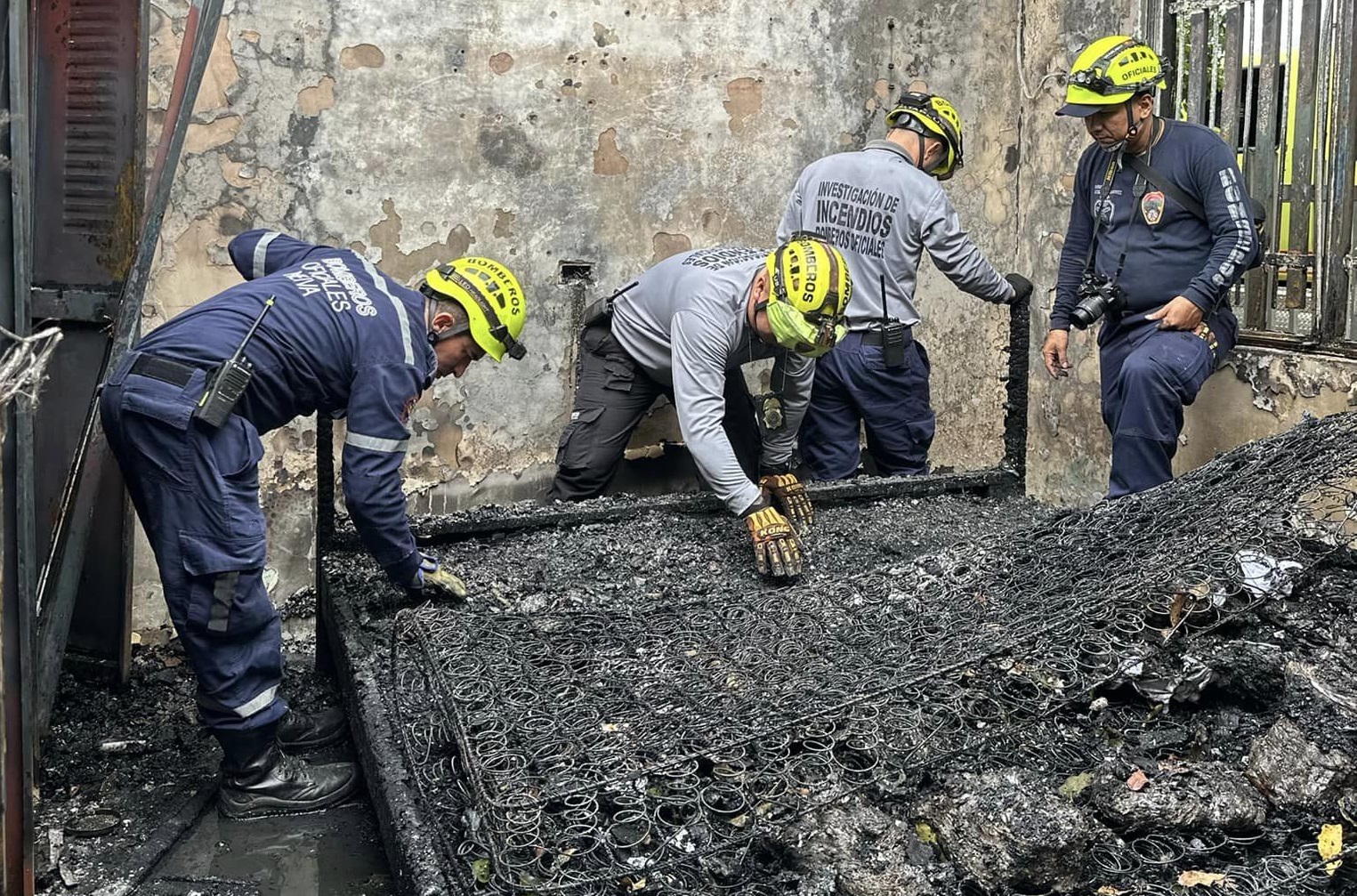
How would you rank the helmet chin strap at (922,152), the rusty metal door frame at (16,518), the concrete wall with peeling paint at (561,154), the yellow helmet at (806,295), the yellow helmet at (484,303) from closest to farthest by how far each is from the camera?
the rusty metal door frame at (16,518), the yellow helmet at (484,303), the yellow helmet at (806,295), the helmet chin strap at (922,152), the concrete wall with peeling paint at (561,154)

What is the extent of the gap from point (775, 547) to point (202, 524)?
1.68 meters

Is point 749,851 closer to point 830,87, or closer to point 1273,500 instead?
point 1273,500

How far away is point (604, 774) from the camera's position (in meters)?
2.62

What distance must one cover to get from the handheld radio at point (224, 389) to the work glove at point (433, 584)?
703 mm

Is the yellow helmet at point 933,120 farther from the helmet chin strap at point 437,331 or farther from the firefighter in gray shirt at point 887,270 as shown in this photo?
the helmet chin strap at point 437,331

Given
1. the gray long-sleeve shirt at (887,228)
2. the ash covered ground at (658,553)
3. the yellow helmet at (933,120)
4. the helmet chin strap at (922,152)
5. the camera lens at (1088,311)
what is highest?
the yellow helmet at (933,120)

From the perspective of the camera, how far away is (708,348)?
13.5 feet

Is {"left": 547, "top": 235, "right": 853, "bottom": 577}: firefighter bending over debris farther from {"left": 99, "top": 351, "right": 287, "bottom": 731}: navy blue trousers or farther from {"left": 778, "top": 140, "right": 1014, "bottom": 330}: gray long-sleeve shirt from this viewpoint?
{"left": 99, "top": 351, "right": 287, "bottom": 731}: navy blue trousers

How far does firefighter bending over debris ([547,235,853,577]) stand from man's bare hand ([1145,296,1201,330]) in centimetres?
113

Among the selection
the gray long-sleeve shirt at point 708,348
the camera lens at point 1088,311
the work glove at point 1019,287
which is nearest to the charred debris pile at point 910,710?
the gray long-sleeve shirt at point 708,348

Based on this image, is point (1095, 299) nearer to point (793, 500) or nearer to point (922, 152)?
point (922, 152)

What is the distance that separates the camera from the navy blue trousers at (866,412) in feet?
16.7

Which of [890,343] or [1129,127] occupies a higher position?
[1129,127]

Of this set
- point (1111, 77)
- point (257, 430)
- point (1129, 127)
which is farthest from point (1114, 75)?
point (257, 430)
